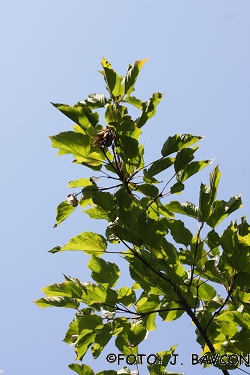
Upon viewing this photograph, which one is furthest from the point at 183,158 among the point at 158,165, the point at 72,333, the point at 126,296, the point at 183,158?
the point at 72,333

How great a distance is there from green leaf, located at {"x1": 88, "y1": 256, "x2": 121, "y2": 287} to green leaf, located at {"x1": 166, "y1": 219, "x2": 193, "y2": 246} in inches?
13.5

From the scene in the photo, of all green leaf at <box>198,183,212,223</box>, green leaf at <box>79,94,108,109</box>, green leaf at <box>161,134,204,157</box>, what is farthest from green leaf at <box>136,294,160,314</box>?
green leaf at <box>79,94,108,109</box>

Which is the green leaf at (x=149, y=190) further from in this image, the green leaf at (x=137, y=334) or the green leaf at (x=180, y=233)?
the green leaf at (x=137, y=334)

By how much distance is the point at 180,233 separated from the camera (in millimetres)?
2033

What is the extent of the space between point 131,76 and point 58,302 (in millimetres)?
1247

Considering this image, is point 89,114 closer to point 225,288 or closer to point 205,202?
point 205,202

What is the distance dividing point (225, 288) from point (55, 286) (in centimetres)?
84

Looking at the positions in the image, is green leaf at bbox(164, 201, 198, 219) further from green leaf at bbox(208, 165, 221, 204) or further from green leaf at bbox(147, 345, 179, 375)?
green leaf at bbox(147, 345, 179, 375)

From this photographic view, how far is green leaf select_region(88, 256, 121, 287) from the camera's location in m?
2.03

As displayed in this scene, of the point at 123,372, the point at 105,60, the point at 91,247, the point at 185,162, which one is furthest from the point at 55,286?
the point at 105,60

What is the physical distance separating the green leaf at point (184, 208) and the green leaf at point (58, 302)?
0.70 meters

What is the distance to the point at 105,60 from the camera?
2.23 m

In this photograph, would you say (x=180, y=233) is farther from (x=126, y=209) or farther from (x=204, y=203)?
(x=126, y=209)

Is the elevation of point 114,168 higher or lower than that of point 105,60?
lower
